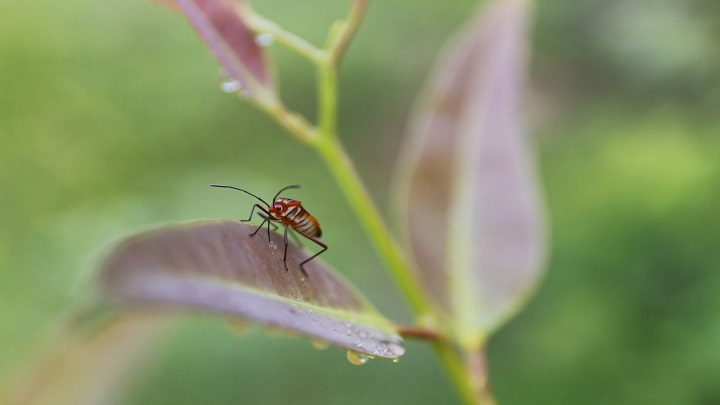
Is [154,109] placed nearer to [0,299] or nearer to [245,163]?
[245,163]

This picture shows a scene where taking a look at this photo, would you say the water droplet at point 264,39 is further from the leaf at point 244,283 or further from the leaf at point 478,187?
the leaf at point 478,187

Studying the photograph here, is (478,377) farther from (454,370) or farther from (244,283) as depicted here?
(244,283)

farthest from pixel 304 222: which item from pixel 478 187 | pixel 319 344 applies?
pixel 478 187

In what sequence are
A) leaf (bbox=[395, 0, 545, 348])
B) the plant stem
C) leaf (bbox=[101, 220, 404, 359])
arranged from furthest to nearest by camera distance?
leaf (bbox=[395, 0, 545, 348]) < the plant stem < leaf (bbox=[101, 220, 404, 359])

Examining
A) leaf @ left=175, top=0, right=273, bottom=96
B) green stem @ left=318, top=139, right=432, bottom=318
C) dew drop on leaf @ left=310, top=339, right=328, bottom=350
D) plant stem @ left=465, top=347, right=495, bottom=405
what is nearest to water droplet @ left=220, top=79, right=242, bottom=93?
leaf @ left=175, top=0, right=273, bottom=96

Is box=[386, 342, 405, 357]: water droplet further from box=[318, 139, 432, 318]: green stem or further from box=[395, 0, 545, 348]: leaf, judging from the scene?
box=[395, 0, 545, 348]: leaf

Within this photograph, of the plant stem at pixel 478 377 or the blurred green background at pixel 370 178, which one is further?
the blurred green background at pixel 370 178

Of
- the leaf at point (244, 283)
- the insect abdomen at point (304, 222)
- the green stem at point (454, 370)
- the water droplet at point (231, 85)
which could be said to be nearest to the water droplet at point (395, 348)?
the leaf at point (244, 283)
